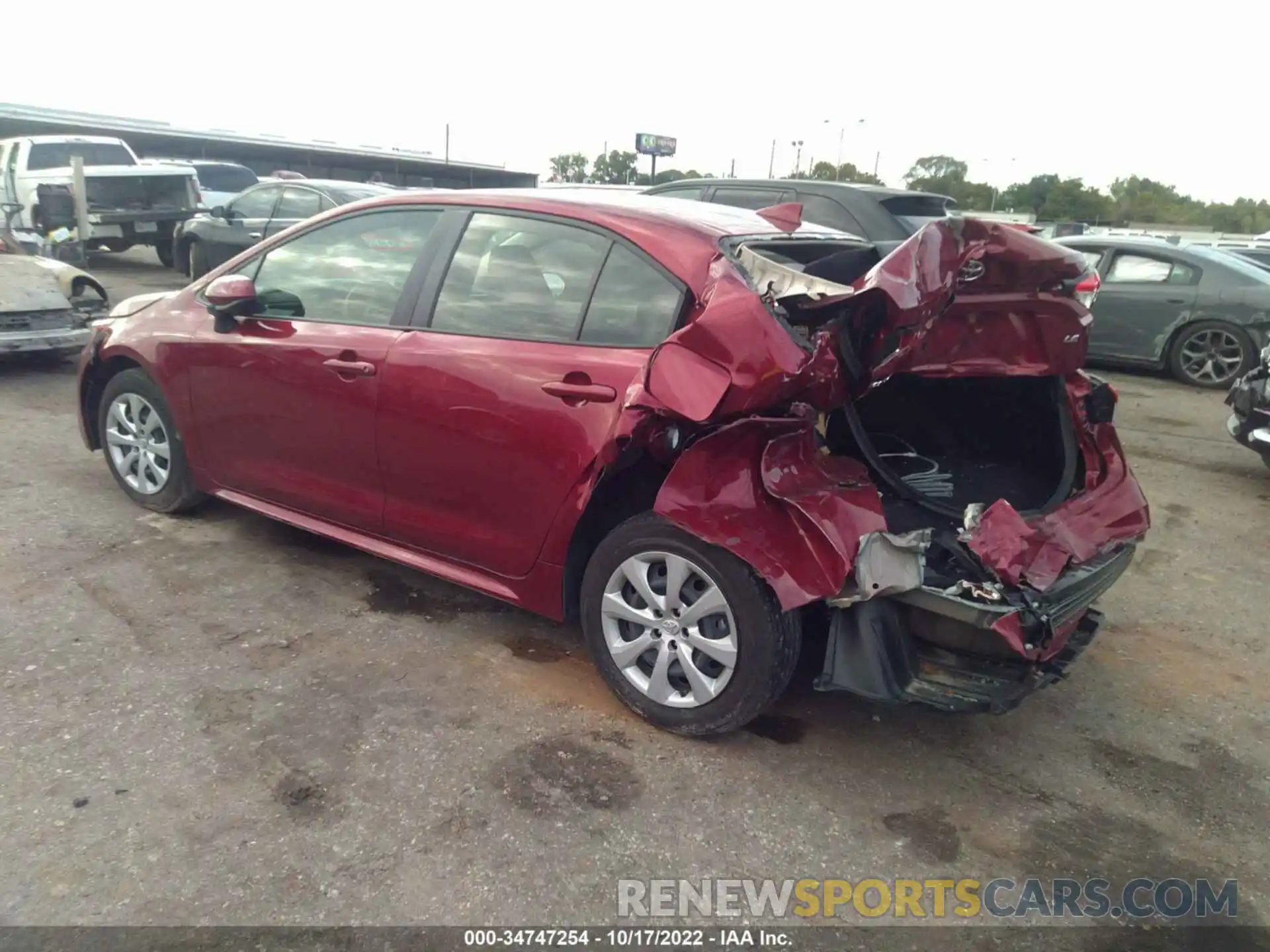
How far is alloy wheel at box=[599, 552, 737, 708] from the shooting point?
3.01 metres

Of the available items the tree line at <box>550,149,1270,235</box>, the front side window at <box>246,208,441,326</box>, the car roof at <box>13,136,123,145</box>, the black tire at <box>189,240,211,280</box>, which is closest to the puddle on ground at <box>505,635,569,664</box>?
the front side window at <box>246,208,441,326</box>

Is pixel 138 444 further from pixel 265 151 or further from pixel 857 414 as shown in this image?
pixel 265 151

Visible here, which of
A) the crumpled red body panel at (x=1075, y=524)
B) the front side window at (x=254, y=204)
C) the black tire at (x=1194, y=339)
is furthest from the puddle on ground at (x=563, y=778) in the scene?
the front side window at (x=254, y=204)

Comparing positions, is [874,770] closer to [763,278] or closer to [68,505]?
[763,278]

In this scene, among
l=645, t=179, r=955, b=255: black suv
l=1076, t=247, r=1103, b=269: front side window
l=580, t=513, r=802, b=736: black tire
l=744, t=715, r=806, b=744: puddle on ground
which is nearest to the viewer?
l=580, t=513, r=802, b=736: black tire

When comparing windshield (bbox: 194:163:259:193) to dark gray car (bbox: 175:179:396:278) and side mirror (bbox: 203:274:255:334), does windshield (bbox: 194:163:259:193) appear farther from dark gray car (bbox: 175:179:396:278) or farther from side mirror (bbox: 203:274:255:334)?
side mirror (bbox: 203:274:255:334)

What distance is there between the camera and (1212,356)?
1001 centimetres

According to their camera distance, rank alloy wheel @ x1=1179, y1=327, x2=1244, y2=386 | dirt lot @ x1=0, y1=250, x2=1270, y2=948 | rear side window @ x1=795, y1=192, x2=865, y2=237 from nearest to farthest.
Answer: dirt lot @ x1=0, y1=250, x2=1270, y2=948, rear side window @ x1=795, y1=192, x2=865, y2=237, alloy wheel @ x1=1179, y1=327, x2=1244, y2=386

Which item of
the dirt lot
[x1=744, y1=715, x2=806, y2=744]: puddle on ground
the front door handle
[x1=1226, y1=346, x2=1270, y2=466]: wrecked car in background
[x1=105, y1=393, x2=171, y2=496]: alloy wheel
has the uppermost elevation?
the front door handle

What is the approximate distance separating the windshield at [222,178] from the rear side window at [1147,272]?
16041 mm

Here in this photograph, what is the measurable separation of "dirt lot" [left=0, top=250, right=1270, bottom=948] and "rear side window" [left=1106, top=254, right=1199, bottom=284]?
6840 mm

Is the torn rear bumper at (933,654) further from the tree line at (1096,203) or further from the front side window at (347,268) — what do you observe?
the tree line at (1096,203)

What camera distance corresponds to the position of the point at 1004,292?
320 centimetres

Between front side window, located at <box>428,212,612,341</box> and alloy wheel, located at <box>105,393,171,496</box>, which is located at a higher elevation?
front side window, located at <box>428,212,612,341</box>
